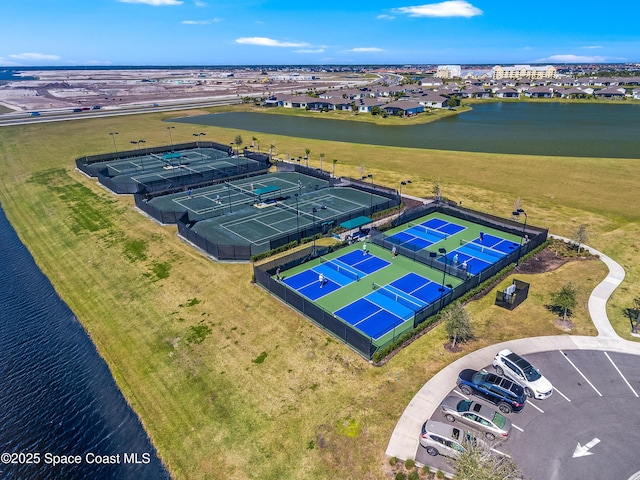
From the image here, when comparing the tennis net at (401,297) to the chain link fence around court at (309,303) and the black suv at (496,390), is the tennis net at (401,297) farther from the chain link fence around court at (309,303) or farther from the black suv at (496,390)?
the black suv at (496,390)

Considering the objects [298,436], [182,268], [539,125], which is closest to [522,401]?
[298,436]

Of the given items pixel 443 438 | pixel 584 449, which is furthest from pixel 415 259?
pixel 443 438

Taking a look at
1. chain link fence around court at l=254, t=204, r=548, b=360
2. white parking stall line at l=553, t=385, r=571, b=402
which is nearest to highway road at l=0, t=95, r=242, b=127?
chain link fence around court at l=254, t=204, r=548, b=360

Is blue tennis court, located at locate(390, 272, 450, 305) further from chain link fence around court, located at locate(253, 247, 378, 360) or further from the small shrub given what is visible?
the small shrub

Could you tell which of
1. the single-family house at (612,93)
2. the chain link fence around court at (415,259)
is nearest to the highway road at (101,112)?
the chain link fence around court at (415,259)

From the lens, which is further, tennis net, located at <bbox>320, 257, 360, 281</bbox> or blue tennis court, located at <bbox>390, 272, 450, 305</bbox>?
tennis net, located at <bbox>320, 257, 360, 281</bbox>

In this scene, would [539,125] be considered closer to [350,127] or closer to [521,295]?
[350,127]

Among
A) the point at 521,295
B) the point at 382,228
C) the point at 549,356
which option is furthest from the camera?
the point at 382,228
